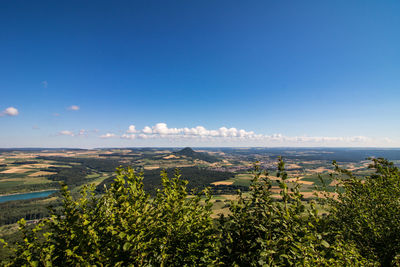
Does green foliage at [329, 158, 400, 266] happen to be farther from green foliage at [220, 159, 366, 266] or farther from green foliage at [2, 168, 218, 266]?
green foliage at [2, 168, 218, 266]

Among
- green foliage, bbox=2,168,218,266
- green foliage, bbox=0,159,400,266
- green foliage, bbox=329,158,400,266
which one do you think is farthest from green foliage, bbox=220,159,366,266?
green foliage, bbox=329,158,400,266

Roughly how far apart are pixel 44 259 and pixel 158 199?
4054 mm

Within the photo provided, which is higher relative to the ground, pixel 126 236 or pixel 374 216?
pixel 126 236

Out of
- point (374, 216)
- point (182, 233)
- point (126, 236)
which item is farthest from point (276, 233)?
point (374, 216)

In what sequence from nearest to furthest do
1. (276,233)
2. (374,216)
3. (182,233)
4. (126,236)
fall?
1. (276,233)
2. (126,236)
3. (182,233)
4. (374,216)

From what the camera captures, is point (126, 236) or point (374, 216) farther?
point (374, 216)

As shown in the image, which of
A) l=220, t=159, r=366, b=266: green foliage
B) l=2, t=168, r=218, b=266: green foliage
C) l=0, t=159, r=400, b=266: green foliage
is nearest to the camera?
l=220, t=159, r=366, b=266: green foliage

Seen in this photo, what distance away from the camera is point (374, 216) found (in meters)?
11.9

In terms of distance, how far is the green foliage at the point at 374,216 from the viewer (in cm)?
1052

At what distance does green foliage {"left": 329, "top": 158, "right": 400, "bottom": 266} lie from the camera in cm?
1052

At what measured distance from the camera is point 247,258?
5590 millimetres

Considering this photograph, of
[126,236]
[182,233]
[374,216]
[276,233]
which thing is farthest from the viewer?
[374,216]

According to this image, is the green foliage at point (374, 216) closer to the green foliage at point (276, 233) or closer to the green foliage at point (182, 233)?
the green foliage at point (182, 233)

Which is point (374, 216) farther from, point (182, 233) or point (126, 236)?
point (126, 236)
